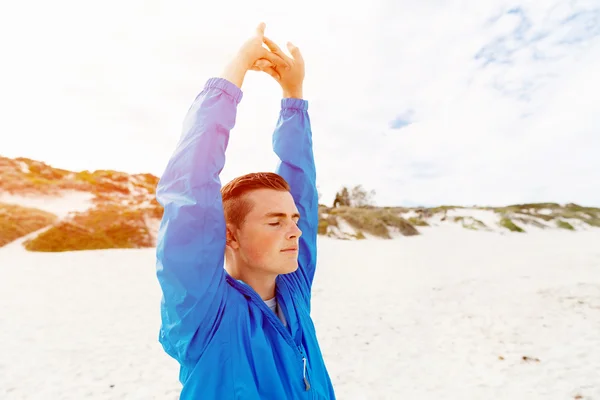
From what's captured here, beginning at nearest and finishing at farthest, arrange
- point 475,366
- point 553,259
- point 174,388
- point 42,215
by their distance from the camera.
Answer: point 174,388, point 475,366, point 553,259, point 42,215

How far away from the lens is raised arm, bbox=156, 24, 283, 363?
1.11 meters

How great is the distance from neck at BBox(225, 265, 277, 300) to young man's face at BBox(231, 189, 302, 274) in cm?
3

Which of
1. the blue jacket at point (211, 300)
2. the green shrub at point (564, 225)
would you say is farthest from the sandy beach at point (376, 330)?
the green shrub at point (564, 225)

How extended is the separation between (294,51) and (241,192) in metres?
0.73

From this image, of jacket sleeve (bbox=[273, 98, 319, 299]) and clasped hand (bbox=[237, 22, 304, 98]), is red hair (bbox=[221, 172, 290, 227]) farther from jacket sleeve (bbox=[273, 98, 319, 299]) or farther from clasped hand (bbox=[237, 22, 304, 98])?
clasped hand (bbox=[237, 22, 304, 98])

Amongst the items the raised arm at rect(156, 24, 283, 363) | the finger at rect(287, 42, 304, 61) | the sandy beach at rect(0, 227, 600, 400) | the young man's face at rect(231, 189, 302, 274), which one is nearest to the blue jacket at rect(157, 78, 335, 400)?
the raised arm at rect(156, 24, 283, 363)

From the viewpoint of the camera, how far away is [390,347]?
16.9ft

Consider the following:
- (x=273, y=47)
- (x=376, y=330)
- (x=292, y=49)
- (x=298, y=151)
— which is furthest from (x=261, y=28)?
(x=376, y=330)

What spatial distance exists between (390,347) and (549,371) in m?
1.85

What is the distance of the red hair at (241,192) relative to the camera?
4.45 ft

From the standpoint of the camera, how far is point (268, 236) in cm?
132

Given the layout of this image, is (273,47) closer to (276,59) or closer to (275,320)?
(276,59)

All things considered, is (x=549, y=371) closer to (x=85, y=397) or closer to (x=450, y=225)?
(x=85, y=397)

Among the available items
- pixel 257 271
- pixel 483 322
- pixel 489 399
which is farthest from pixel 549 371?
pixel 257 271
